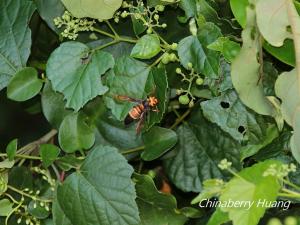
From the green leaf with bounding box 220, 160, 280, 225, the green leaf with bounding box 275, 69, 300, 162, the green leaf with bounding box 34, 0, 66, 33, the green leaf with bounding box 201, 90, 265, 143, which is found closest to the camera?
the green leaf with bounding box 220, 160, 280, 225

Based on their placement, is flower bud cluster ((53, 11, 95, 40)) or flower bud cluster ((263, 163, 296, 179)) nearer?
flower bud cluster ((263, 163, 296, 179))

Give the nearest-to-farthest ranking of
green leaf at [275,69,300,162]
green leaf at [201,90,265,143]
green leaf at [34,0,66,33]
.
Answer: green leaf at [275,69,300,162] → green leaf at [201,90,265,143] → green leaf at [34,0,66,33]

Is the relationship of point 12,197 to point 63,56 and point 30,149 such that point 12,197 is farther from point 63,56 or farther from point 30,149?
point 63,56

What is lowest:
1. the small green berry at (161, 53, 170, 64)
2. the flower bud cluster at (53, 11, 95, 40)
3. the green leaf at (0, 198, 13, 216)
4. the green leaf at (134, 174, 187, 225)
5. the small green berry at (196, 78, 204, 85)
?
the green leaf at (134, 174, 187, 225)

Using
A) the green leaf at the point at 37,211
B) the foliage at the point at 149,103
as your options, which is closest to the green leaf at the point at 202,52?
the foliage at the point at 149,103

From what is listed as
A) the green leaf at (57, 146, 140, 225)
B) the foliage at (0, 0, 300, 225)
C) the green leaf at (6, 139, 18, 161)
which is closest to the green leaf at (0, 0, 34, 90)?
the foliage at (0, 0, 300, 225)

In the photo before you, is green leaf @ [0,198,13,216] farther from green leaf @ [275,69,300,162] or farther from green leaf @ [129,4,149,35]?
green leaf @ [275,69,300,162]

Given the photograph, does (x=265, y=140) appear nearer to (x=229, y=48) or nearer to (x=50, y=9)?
(x=229, y=48)

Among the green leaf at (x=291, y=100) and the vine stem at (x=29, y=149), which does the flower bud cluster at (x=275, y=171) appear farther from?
the vine stem at (x=29, y=149)
